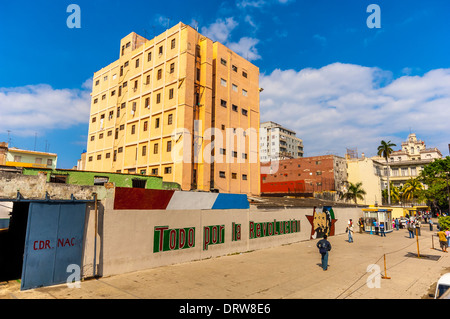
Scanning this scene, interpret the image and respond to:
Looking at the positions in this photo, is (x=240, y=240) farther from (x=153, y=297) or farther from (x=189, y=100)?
(x=189, y=100)

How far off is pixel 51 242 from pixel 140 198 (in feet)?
13.2

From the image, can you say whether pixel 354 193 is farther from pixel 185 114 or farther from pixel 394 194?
pixel 185 114

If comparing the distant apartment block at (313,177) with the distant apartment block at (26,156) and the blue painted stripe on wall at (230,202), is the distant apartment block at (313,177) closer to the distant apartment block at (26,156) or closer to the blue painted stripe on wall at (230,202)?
the blue painted stripe on wall at (230,202)

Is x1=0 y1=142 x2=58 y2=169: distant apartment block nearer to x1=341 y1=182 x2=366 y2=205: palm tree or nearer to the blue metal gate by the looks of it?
the blue metal gate

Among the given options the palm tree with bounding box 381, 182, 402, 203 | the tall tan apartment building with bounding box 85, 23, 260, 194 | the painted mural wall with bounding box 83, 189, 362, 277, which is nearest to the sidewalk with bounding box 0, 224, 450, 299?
the painted mural wall with bounding box 83, 189, 362, 277

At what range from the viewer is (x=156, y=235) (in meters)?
13.7

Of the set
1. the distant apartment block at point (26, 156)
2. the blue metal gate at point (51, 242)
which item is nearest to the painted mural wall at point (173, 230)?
the blue metal gate at point (51, 242)

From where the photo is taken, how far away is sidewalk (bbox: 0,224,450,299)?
960 cm

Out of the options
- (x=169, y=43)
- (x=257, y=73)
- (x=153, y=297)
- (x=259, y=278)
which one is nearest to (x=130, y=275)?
(x=153, y=297)

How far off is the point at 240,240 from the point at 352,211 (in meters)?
23.5

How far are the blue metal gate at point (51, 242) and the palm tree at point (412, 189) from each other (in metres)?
80.6

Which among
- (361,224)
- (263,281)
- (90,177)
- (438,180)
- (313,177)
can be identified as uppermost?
(313,177)

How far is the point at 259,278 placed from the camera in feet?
39.5

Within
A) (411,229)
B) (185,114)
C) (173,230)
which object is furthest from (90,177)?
(411,229)
